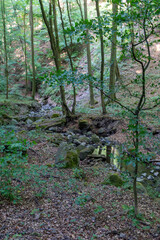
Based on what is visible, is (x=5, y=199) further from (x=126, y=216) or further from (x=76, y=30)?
(x=76, y=30)

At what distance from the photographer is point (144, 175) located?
6.14 metres

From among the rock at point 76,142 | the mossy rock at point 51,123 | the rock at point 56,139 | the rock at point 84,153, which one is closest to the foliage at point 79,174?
the rock at point 84,153

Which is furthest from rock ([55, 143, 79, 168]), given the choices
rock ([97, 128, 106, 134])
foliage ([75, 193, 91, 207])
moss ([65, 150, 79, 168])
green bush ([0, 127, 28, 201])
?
rock ([97, 128, 106, 134])

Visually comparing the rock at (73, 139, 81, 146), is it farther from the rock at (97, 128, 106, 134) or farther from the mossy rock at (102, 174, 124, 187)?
the mossy rock at (102, 174, 124, 187)

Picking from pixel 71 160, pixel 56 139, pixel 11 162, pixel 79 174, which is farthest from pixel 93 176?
pixel 56 139

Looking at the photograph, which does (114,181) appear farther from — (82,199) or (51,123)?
(51,123)

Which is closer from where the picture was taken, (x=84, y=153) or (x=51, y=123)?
(x=84, y=153)

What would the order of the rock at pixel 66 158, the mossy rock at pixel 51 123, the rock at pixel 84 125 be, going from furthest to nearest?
the mossy rock at pixel 51 123
the rock at pixel 84 125
the rock at pixel 66 158

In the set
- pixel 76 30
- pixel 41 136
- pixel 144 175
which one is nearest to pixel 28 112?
pixel 41 136

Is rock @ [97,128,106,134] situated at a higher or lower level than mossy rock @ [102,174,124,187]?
higher

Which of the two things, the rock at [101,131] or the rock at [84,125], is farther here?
the rock at [84,125]

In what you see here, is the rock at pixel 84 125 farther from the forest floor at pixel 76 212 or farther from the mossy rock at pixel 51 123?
the forest floor at pixel 76 212

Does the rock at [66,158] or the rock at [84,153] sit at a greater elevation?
the rock at [66,158]

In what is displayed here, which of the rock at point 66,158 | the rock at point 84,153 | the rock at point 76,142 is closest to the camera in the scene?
the rock at point 66,158
